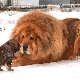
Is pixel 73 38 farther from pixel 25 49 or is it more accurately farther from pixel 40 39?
pixel 25 49

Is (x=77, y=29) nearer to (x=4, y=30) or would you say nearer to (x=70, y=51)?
(x=70, y=51)

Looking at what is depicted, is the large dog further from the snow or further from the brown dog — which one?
the brown dog

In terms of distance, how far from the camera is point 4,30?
471 inches

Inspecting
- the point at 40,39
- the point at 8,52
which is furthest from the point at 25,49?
the point at 8,52

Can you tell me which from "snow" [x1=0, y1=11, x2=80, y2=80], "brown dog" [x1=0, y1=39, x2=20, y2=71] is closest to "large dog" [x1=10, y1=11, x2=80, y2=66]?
"snow" [x1=0, y1=11, x2=80, y2=80]

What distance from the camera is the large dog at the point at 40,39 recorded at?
21.9 ft

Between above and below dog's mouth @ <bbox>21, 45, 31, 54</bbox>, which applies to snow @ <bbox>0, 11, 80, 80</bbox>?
below

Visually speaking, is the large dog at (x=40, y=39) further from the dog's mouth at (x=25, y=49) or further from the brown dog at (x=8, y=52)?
the brown dog at (x=8, y=52)

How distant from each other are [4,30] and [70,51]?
4875 millimetres

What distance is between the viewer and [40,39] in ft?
22.1

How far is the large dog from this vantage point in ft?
21.9

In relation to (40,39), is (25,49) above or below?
below

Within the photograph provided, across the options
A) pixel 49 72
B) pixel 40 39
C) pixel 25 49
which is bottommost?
pixel 49 72

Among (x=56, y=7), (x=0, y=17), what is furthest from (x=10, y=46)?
(x=56, y=7)
